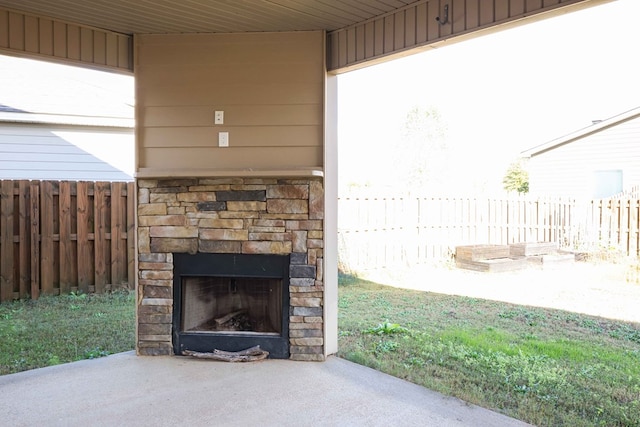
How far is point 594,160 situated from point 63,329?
40.3 feet

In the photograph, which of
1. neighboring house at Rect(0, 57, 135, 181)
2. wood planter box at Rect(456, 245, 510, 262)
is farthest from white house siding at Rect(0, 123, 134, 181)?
wood planter box at Rect(456, 245, 510, 262)

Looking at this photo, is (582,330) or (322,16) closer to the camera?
(322,16)

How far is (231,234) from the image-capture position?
12.5 feet

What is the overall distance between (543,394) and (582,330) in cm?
192

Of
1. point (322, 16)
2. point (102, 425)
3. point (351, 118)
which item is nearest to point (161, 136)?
point (322, 16)

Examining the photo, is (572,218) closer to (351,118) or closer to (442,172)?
(442,172)

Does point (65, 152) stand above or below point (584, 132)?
below

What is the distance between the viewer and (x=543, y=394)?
9.95 feet

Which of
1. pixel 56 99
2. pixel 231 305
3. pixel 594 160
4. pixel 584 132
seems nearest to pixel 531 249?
pixel 594 160

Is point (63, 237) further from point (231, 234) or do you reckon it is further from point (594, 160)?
point (594, 160)

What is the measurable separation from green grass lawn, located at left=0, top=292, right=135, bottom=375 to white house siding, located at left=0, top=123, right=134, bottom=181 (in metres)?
2.93

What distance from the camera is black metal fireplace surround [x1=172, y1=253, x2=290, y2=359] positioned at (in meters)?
3.79

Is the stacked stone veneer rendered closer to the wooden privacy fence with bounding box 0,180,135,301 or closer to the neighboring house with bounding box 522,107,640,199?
the wooden privacy fence with bounding box 0,180,135,301

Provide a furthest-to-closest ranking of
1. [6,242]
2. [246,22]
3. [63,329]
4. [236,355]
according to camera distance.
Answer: [6,242], [63,329], [236,355], [246,22]
